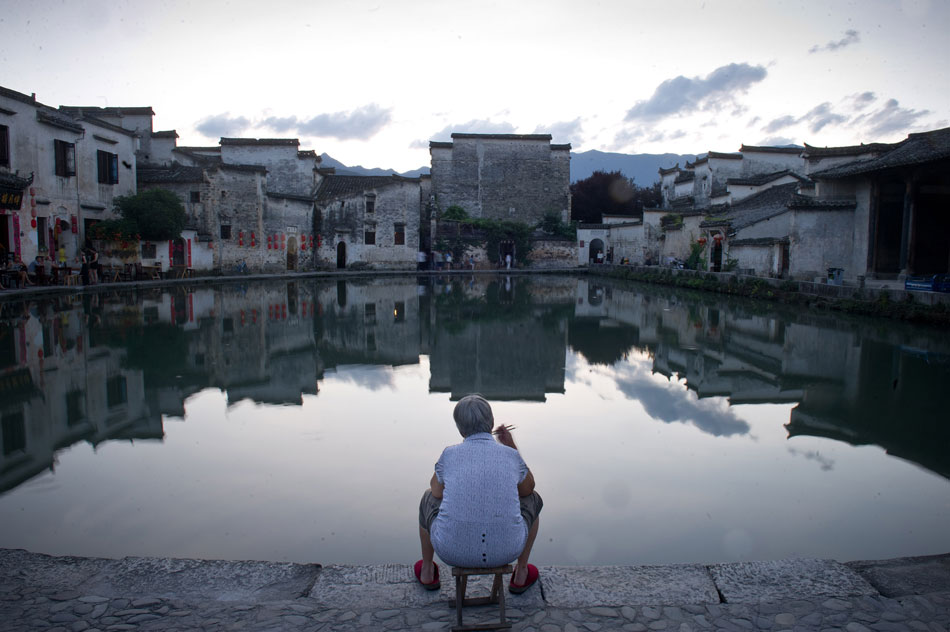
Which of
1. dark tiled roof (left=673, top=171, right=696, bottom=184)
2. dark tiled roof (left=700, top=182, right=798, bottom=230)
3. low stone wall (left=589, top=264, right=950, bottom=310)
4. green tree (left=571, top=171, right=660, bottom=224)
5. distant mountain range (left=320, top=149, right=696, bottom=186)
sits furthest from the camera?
distant mountain range (left=320, top=149, right=696, bottom=186)

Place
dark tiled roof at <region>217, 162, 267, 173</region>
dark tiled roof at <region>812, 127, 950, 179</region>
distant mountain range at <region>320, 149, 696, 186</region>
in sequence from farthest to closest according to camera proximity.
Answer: distant mountain range at <region>320, 149, 696, 186</region>
dark tiled roof at <region>217, 162, 267, 173</region>
dark tiled roof at <region>812, 127, 950, 179</region>

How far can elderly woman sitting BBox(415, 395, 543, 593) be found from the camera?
266 cm

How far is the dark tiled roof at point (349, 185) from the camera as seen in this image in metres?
33.4

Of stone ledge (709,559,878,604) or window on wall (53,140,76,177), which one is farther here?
window on wall (53,140,76,177)

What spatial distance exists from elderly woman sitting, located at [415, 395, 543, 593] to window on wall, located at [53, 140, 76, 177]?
70.9 feet

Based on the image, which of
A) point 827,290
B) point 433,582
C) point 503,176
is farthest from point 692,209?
point 433,582

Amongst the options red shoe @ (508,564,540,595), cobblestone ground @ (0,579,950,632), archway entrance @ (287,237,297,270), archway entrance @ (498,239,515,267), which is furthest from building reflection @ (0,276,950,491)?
archway entrance @ (498,239,515,267)

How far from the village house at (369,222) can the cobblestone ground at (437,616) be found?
101 feet

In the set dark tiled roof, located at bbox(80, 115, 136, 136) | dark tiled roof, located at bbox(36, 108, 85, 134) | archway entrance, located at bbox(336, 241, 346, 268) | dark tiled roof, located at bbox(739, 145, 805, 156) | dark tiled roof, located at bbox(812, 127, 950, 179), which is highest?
dark tiled roof, located at bbox(739, 145, 805, 156)

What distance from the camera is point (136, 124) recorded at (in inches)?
1198

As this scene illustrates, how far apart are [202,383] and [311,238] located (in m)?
25.6

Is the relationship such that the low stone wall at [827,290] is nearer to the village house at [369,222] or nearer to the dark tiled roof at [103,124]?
the village house at [369,222]

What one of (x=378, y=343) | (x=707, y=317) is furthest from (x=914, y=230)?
(x=378, y=343)

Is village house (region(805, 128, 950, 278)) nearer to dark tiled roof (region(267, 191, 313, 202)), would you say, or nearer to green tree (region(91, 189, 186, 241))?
green tree (region(91, 189, 186, 241))
